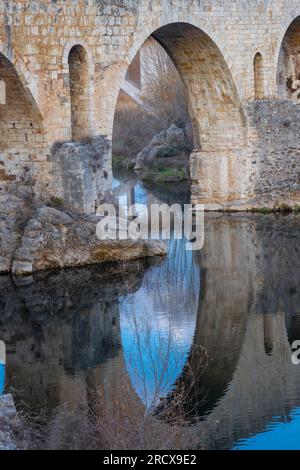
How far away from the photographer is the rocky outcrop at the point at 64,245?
41.6 feet

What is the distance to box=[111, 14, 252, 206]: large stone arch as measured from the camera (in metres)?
16.3

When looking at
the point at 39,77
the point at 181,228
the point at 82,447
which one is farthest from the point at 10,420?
the point at 181,228

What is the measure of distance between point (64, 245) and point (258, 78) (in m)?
5.85

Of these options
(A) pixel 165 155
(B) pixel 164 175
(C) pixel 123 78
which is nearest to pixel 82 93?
(C) pixel 123 78

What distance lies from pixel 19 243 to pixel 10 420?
5.55 metres

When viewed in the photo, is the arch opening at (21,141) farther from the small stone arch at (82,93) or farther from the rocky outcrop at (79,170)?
the small stone arch at (82,93)

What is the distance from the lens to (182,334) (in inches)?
404

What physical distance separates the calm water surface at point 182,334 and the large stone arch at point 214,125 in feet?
7.74

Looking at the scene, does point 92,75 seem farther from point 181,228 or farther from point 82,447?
point 82,447

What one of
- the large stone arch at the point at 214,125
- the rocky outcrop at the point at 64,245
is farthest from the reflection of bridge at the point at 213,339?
the large stone arch at the point at 214,125

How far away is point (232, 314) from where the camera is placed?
1096cm

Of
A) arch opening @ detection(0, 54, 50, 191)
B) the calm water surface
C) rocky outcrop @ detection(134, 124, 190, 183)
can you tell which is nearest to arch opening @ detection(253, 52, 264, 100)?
the calm water surface

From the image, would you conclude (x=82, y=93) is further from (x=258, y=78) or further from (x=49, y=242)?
(x=258, y=78)

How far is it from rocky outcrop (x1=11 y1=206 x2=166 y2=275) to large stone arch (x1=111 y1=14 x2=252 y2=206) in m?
3.91
